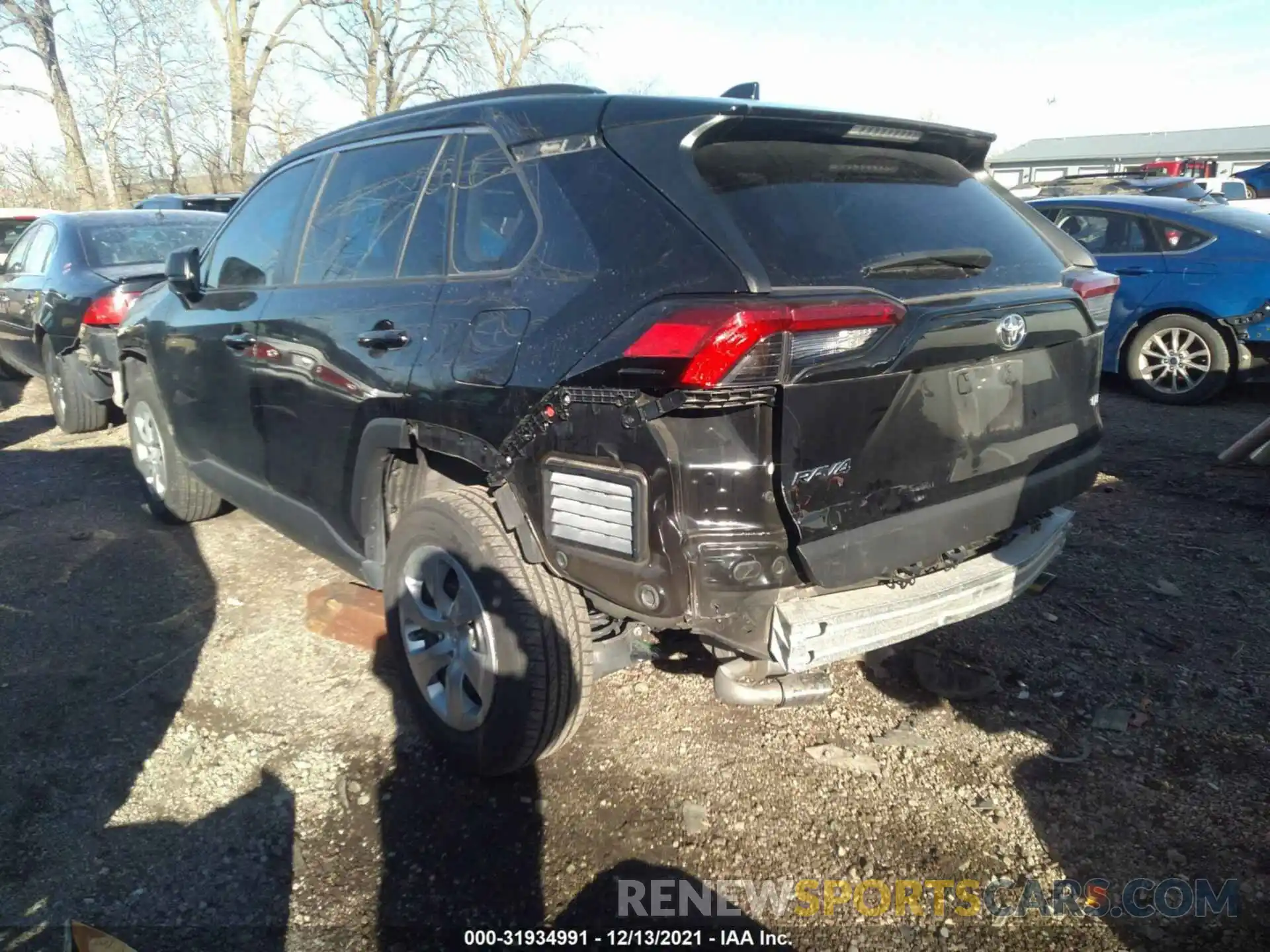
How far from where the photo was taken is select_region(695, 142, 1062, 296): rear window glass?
2.26m

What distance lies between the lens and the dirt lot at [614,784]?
2.39m

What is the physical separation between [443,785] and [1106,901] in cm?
188

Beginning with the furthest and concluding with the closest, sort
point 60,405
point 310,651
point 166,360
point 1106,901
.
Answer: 1. point 60,405
2. point 166,360
3. point 310,651
4. point 1106,901

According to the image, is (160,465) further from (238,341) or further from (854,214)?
(854,214)

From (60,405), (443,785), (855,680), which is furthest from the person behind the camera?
(60,405)

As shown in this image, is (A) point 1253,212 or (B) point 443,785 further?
(A) point 1253,212

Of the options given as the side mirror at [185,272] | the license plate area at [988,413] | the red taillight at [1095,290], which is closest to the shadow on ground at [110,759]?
the side mirror at [185,272]

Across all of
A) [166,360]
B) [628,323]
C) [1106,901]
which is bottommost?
[1106,901]

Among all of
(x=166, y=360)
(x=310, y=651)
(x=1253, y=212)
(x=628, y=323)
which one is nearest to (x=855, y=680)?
(x=628, y=323)

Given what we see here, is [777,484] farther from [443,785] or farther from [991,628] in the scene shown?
[991,628]

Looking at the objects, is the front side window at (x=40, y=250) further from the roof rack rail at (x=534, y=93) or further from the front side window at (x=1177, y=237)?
the front side window at (x=1177, y=237)

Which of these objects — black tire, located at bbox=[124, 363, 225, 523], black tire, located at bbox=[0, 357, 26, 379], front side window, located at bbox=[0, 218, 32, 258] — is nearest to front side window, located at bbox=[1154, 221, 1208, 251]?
black tire, located at bbox=[124, 363, 225, 523]

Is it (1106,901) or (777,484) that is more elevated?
(777,484)

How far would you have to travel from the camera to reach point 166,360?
4523 mm
